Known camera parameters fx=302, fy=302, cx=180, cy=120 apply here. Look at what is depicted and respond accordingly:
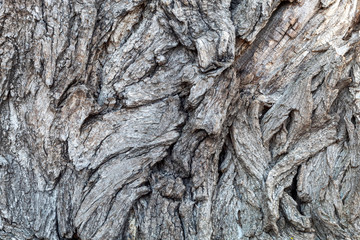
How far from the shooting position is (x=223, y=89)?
4.16 m

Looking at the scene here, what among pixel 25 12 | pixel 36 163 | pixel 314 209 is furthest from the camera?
pixel 314 209

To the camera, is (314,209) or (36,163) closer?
(36,163)

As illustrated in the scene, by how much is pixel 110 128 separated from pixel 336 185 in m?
3.29

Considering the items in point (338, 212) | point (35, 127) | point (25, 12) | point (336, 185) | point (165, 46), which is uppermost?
point (25, 12)

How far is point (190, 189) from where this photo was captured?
4.28 metres

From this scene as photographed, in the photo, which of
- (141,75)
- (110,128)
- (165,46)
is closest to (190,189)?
(110,128)

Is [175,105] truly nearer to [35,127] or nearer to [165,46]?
[165,46]

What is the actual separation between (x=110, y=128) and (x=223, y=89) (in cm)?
165

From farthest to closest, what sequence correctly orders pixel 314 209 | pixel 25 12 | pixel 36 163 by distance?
pixel 314 209 → pixel 36 163 → pixel 25 12

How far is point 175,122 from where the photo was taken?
4195 mm

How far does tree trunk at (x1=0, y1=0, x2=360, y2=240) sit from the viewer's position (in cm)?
396

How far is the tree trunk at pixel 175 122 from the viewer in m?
3.96

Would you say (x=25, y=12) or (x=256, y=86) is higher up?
(x=25, y=12)

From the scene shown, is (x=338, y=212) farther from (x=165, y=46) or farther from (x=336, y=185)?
(x=165, y=46)
